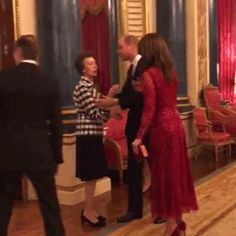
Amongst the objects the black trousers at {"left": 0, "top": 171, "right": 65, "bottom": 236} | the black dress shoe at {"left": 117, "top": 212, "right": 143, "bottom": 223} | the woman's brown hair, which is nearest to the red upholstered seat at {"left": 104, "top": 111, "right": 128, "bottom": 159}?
the black dress shoe at {"left": 117, "top": 212, "right": 143, "bottom": 223}

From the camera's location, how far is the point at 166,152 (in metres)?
4.01

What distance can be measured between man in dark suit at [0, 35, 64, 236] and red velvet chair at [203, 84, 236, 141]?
207 inches

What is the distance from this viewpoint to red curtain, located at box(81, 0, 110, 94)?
7770 mm

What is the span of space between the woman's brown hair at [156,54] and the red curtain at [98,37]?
12.2 ft

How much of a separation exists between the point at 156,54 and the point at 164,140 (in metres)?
0.65

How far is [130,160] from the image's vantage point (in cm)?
461

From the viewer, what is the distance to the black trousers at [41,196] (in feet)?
11.3

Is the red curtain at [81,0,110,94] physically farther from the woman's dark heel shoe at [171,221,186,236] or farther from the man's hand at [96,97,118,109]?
the woman's dark heel shoe at [171,221,186,236]

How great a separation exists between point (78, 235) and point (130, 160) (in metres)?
0.77

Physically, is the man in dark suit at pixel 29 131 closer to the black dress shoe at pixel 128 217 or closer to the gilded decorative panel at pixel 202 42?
the black dress shoe at pixel 128 217

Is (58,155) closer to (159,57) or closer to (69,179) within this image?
(159,57)

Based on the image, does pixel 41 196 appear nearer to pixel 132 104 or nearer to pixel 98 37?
pixel 132 104

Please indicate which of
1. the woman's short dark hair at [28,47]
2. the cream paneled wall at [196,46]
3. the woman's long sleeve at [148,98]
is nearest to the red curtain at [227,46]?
the cream paneled wall at [196,46]

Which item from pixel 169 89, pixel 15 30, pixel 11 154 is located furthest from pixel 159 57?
pixel 15 30
